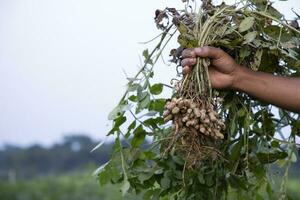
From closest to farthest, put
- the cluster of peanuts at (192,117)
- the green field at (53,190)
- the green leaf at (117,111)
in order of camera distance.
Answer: the cluster of peanuts at (192,117) → the green leaf at (117,111) → the green field at (53,190)

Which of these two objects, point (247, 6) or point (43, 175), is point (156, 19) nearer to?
point (247, 6)

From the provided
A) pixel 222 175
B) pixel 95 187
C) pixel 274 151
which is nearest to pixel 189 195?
pixel 222 175

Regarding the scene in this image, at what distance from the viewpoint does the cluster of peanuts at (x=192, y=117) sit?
3.87 feet

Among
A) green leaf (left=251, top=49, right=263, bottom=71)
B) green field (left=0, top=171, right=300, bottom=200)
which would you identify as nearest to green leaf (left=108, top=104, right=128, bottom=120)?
green leaf (left=251, top=49, right=263, bottom=71)

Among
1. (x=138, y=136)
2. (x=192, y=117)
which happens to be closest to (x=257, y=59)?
(x=192, y=117)

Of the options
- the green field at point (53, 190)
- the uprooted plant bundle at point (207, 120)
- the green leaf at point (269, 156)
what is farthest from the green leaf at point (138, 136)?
the green field at point (53, 190)

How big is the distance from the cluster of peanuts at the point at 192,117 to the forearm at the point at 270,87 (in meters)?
0.10

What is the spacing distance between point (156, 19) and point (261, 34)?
0.21m

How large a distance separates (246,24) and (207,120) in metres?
0.21

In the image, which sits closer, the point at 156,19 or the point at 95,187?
the point at 156,19

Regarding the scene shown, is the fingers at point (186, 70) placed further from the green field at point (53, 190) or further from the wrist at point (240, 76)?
the green field at point (53, 190)

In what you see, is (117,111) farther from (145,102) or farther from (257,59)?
(257,59)

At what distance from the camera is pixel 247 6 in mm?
1318

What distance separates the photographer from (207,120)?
1181 millimetres
